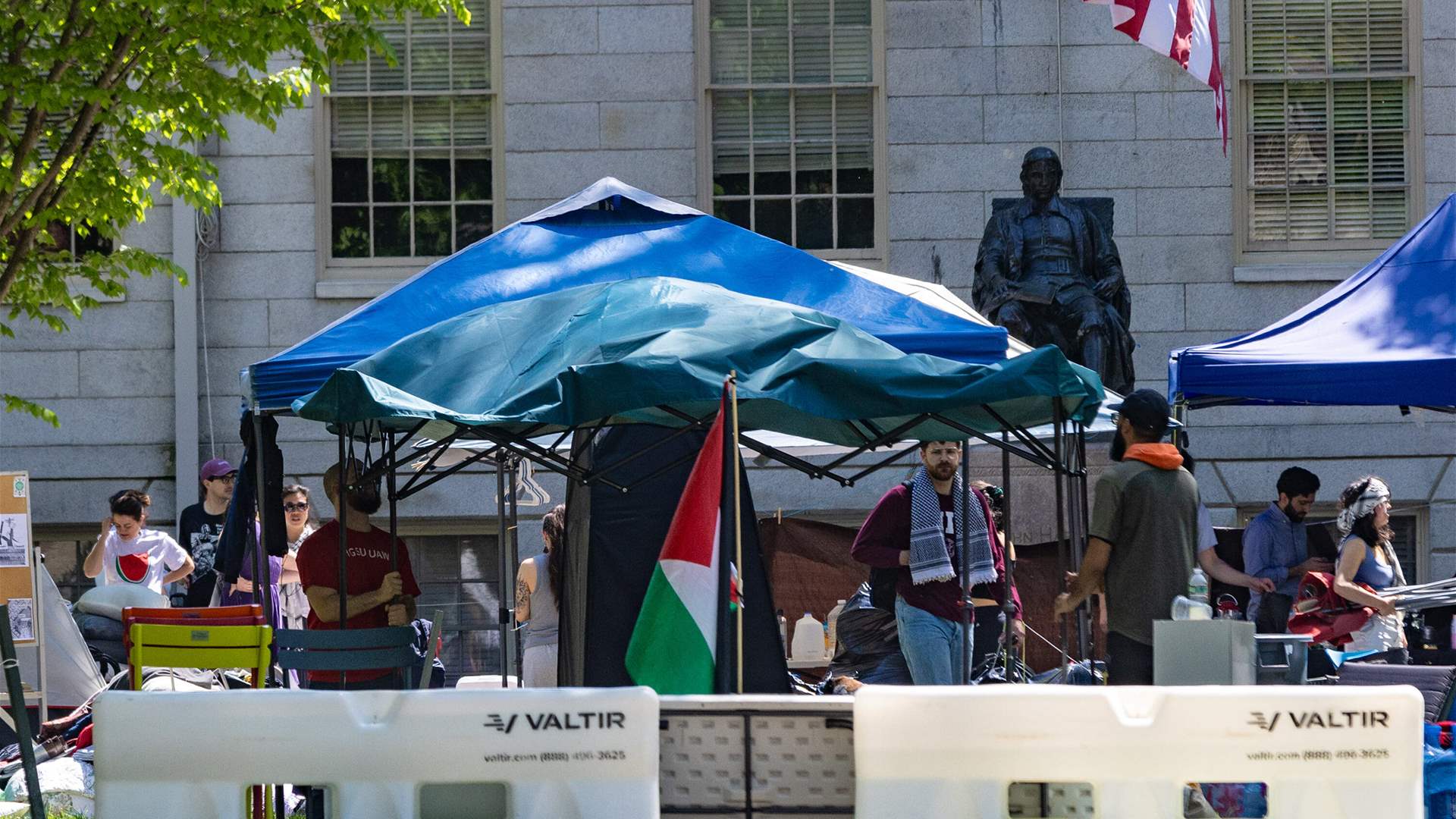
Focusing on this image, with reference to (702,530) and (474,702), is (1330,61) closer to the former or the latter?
(702,530)

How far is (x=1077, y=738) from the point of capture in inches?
192

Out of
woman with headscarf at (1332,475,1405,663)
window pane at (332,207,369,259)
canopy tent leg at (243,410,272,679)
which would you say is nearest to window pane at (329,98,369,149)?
window pane at (332,207,369,259)

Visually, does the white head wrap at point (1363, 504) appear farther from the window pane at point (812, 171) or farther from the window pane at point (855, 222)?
the window pane at point (812, 171)

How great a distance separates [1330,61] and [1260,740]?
11628 mm

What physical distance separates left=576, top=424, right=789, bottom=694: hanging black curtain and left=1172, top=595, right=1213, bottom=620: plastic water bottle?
2418 millimetres

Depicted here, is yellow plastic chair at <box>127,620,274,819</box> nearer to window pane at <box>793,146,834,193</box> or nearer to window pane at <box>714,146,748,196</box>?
window pane at <box>714,146,748,196</box>

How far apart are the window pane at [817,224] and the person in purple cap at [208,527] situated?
18.1 feet

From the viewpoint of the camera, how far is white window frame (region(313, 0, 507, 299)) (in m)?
15.0

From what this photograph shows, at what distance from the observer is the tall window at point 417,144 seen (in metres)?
15.2

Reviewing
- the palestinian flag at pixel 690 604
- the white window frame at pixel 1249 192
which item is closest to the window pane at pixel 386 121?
the white window frame at pixel 1249 192

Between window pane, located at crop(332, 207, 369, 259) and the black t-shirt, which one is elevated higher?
window pane, located at crop(332, 207, 369, 259)

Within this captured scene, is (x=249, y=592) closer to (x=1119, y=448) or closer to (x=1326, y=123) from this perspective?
(x=1119, y=448)

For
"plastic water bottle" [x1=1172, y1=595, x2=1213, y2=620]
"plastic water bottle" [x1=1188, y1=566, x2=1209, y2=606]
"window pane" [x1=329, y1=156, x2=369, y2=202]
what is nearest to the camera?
"plastic water bottle" [x1=1172, y1=595, x2=1213, y2=620]

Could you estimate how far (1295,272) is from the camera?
1484 centimetres
